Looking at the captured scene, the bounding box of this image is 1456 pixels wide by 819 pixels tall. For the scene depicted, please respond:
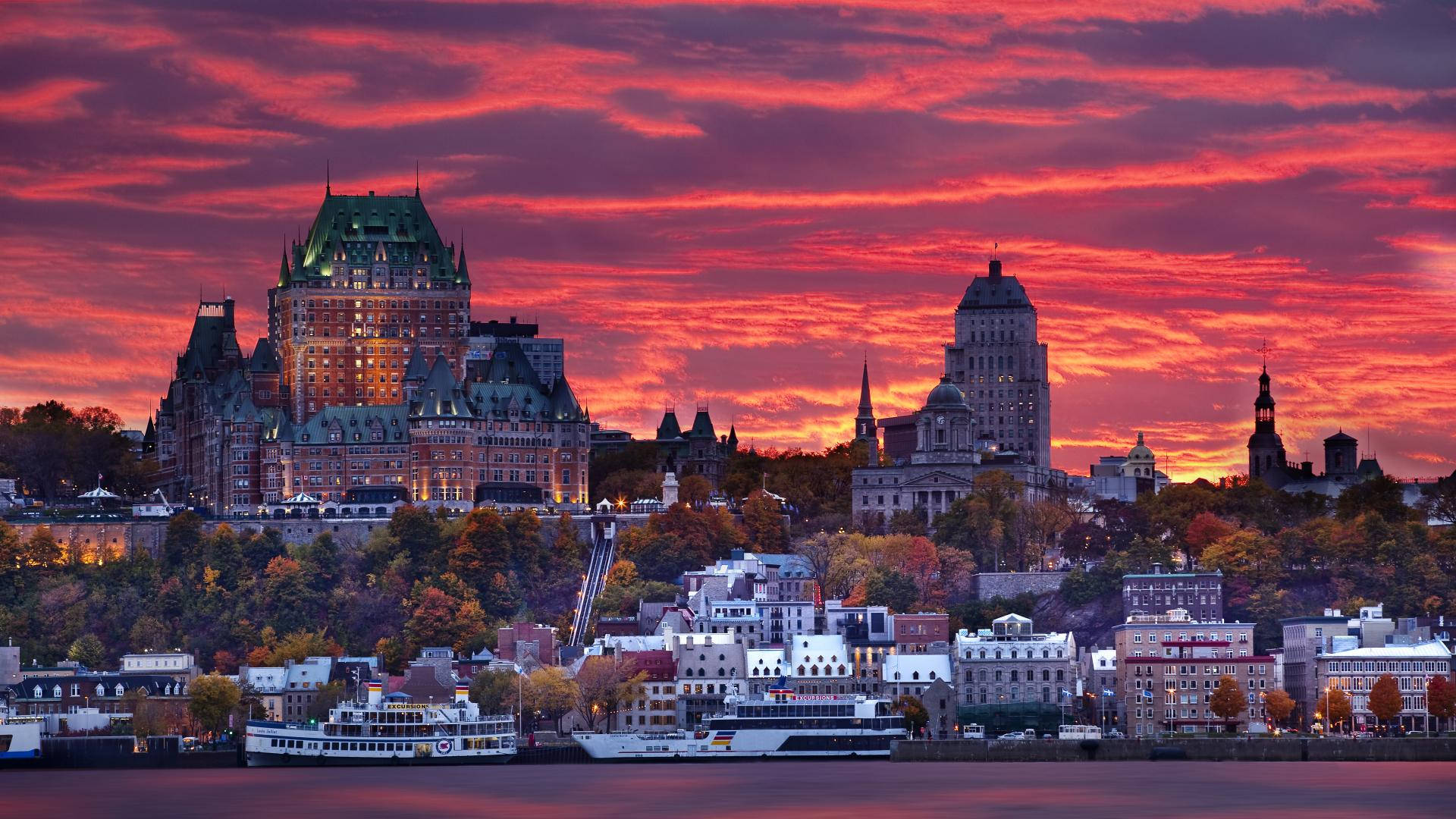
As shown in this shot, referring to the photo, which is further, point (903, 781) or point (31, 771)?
point (31, 771)

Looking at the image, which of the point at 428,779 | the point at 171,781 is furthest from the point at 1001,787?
→ the point at 171,781

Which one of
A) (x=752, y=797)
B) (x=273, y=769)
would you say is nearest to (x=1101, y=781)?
(x=752, y=797)

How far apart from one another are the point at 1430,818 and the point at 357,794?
164 feet

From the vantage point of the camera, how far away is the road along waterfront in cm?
16488

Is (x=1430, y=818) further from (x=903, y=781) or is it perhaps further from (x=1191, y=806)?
(x=903, y=781)

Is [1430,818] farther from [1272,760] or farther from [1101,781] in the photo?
[1272,760]

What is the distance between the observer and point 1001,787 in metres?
178

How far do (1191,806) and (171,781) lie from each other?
2117 inches

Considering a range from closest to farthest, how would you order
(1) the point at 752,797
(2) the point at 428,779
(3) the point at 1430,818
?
(3) the point at 1430,818 < (1) the point at 752,797 < (2) the point at 428,779

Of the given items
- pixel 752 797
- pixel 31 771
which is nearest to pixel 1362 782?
pixel 752 797

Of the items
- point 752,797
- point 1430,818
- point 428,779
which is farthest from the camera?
point 428,779

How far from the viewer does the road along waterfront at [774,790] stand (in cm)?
16488

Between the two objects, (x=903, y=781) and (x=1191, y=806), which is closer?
(x=1191, y=806)

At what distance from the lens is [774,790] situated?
575 feet
